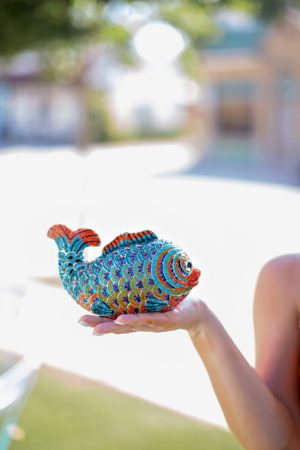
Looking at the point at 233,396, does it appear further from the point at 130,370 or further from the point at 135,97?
the point at 135,97

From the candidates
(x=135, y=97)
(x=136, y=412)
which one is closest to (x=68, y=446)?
(x=136, y=412)

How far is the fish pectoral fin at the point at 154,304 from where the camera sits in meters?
1.37

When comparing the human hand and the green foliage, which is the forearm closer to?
the human hand

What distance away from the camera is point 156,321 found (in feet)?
4.15

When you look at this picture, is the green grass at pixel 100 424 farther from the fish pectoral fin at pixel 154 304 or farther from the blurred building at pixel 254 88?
the blurred building at pixel 254 88

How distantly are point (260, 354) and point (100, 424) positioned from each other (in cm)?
148

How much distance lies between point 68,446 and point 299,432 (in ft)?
4.80

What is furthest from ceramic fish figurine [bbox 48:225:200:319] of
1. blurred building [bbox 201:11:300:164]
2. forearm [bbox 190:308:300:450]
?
blurred building [bbox 201:11:300:164]

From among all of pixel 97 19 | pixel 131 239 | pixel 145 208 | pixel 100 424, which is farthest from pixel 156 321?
pixel 145 208

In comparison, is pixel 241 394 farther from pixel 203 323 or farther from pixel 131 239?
pixel 131 239

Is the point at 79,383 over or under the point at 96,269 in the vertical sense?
under

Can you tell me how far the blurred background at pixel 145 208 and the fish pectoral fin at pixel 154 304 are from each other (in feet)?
2.73

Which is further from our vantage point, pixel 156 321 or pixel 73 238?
pixel 73 238

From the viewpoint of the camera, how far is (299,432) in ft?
4.97
